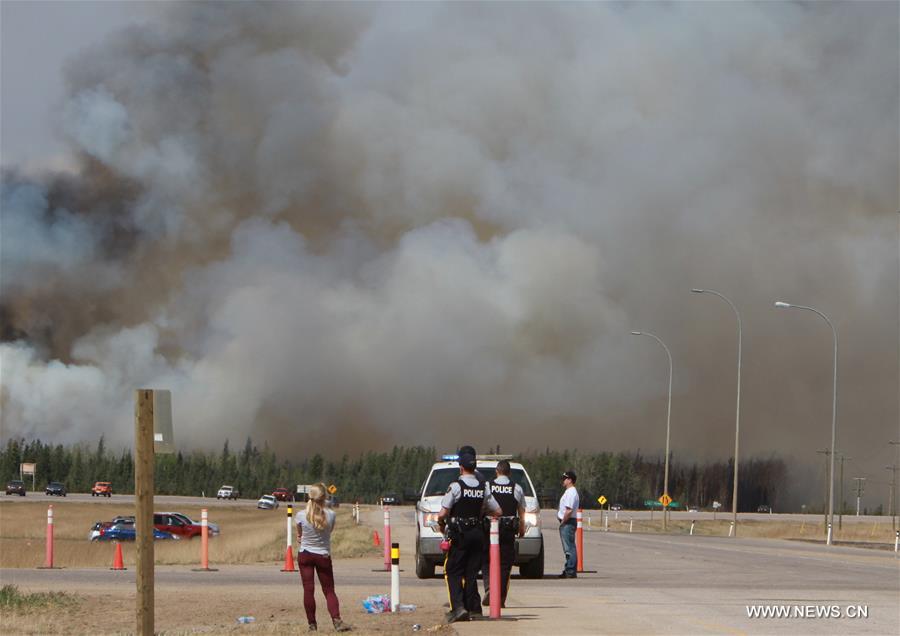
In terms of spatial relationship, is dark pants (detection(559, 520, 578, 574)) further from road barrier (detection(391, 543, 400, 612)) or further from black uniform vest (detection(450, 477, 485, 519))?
black uniform vest (detection(450, 477, 485, 519))

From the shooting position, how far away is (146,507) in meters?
14.6

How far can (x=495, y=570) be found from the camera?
55.8ft

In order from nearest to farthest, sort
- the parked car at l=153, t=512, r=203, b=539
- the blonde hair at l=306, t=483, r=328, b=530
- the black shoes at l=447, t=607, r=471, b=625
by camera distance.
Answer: the blonde hair at l=306, t=483, r=328, b=530
the black shoes at l=447, t=607, r=471, b=625
the parked car at l=153, t=512, r=203, b=539

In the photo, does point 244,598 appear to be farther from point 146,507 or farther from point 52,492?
point 52,492

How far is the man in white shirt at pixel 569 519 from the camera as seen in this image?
2670 cm

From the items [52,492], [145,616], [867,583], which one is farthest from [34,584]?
[52,492]

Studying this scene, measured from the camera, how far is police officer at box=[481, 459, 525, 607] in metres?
18.2

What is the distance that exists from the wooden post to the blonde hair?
2.26 m

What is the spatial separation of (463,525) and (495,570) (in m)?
0.74

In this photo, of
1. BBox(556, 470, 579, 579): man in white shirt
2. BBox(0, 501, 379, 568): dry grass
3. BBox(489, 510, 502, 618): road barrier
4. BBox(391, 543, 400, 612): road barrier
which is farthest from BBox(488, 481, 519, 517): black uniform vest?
BBox(0, 501, 379, 568): dry grass

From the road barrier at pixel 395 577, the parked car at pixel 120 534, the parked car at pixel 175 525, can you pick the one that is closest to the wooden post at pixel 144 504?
the road barrier at pixel 395 577

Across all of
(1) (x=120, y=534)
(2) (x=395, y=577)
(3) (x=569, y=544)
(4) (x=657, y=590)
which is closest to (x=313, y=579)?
(2) (x=395, y=577)

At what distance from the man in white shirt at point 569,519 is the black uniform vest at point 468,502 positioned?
9.76m

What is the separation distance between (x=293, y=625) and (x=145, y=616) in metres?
2.88
